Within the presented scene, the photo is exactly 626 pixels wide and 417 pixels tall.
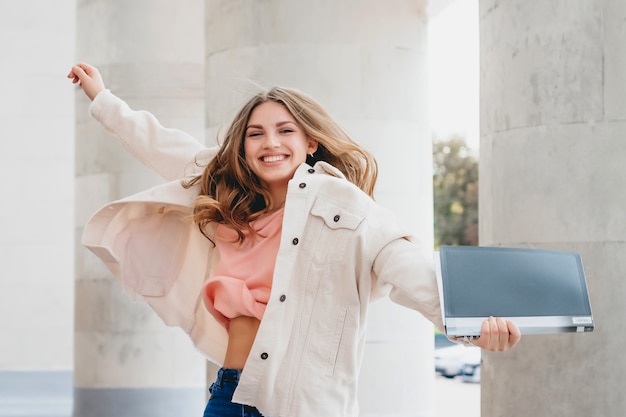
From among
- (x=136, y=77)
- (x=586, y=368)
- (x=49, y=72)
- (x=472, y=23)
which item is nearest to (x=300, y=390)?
(x=586, y=368)

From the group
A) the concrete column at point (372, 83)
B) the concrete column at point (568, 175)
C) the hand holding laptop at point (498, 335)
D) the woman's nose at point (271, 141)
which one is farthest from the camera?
the concrete column at point (372, 83)

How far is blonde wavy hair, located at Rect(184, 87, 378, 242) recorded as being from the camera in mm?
3969

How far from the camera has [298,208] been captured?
3688 mm

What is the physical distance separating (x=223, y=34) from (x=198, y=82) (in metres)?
5.23

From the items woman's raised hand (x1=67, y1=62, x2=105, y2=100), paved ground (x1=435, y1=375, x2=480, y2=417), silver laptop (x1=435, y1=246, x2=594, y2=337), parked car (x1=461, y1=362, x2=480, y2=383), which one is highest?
woman's raised hand (x1=67, y1=62, x2=105, y2=100)

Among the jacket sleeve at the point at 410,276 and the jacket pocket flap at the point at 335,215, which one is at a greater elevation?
the jacket pocket flap at the point at 335,215

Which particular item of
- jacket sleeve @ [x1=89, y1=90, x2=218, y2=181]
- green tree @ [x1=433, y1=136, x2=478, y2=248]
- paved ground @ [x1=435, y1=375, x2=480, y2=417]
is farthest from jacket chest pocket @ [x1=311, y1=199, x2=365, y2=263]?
green tree @ [x1=433, y1=136, x2=478, y2=248]

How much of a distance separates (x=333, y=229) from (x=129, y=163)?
10587 mm

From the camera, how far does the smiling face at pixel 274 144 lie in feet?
12.8

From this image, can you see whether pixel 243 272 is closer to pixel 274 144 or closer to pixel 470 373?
pixel 274 144

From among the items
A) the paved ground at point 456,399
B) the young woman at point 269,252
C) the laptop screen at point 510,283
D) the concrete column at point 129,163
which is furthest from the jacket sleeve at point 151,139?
the concrete column at point 129,163

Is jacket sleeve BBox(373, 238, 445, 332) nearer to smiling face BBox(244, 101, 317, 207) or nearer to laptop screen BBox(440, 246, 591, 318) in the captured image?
laptop screen BBox(440, 246, 591, 318)

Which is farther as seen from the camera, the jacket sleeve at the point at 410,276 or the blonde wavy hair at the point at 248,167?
the blonde wavy hair at the point at 248,167

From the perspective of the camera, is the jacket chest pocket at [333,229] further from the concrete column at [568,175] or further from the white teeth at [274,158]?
the concrete column at [568,175]
